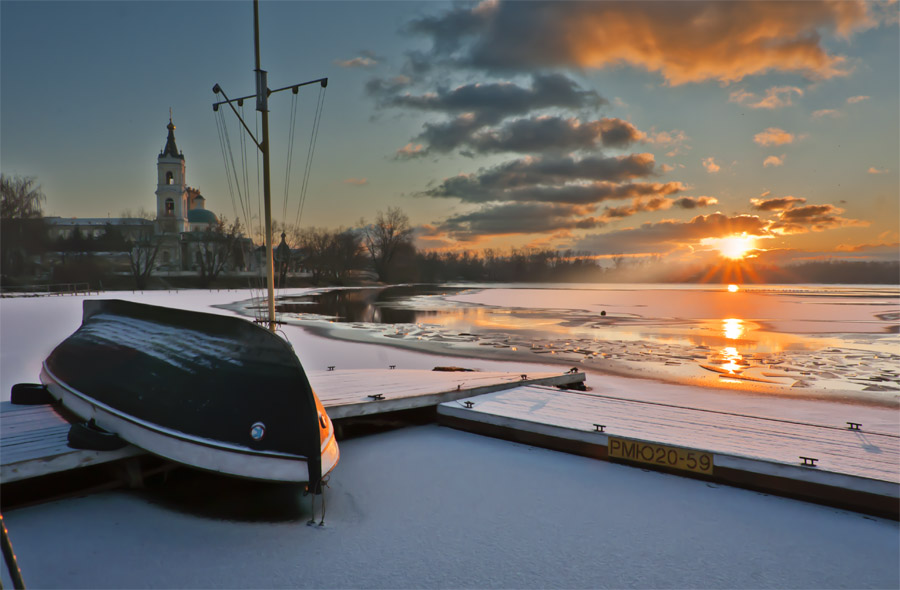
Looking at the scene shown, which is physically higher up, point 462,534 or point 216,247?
point 216,247

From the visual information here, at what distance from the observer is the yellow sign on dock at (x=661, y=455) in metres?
5.20

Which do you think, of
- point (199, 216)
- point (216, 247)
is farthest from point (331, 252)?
point (199, 216)

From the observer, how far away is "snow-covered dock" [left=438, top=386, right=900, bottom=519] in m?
4.61

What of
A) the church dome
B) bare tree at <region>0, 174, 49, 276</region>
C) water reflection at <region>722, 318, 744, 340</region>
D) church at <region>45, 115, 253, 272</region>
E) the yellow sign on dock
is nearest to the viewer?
the yellow sign on dock

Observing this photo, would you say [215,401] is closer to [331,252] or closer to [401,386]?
[401,386]

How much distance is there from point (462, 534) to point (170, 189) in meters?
92.3

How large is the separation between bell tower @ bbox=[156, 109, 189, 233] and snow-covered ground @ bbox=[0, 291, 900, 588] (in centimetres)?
8795

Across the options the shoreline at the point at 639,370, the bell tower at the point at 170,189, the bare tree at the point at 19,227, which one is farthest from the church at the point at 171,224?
the shoreline at the point at 639,370

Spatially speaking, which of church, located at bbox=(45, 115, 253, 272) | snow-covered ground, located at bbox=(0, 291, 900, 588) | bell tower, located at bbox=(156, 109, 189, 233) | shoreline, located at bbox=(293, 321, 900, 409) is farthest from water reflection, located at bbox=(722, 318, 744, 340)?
bell tower, located at bbox=(156, 109, 189, 233)

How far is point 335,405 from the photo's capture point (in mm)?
6270

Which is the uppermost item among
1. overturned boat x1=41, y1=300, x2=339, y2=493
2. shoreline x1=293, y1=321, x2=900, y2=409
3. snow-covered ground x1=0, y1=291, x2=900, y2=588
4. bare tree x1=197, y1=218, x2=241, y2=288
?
bare tree x1=197, y1=218, x2=241, y2=288

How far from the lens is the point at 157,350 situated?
5.54 meters

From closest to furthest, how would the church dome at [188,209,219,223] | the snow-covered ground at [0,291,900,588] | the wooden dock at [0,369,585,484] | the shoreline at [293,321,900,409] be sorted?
the snow-covered ground at [0,291,900,588] < the wooden dock at [0,369,585,484] < the shoreline at [293,321,900,409] < the church dome at [188,209,219,223]

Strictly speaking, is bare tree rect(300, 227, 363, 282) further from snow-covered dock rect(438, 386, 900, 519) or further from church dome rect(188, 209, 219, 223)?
snow-covered dock rect(438, 386, 900, 519)
